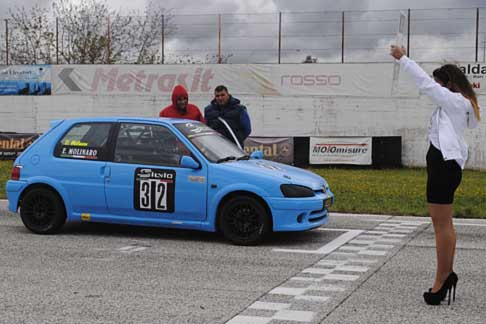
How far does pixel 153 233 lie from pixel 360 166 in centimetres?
1531

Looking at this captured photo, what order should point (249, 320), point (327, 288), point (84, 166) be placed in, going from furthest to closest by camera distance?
point (84, 166)
point (327, 288)
point (249, 320)

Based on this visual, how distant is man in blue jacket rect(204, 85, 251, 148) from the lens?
10.3 m

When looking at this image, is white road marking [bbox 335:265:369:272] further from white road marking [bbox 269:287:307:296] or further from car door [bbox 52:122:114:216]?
car door [bbox 52:122:114:216]

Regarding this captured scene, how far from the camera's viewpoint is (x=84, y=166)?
340 inches

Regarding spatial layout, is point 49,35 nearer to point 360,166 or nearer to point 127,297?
point 360,166

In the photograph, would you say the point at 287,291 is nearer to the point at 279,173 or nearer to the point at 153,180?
the point at 279,173

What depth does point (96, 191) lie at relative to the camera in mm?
8562

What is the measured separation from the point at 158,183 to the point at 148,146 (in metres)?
0.51

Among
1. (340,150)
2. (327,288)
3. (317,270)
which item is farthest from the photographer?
(340,150)

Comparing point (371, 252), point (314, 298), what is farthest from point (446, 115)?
point (371, 252)

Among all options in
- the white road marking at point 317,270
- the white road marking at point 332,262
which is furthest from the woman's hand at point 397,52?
the white road marking at point 332,262

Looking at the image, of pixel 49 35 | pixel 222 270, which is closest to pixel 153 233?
pixel 222 270

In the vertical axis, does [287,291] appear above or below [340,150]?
below

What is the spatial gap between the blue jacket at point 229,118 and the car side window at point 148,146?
1910 mm
